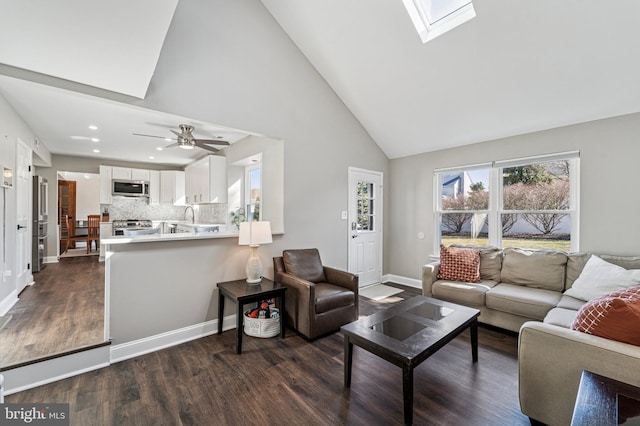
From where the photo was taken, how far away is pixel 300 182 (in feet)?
12.1

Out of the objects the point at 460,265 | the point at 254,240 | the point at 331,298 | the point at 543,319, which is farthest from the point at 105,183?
the point at 543,319

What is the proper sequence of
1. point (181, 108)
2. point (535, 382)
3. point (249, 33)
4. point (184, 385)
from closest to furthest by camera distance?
point (535, 382) < point (184, 385) < point (181, 108) < point (249, 33)

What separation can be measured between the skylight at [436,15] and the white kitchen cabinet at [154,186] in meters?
7.01

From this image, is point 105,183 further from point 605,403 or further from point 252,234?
point 605,403

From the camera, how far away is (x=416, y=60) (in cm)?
318

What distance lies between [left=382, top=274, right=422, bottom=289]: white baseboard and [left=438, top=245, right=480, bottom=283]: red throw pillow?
1.18m

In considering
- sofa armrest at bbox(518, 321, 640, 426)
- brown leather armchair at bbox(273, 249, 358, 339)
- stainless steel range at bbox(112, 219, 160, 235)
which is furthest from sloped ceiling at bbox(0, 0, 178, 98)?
stainless steel range at bbox(112, 219, 160, 235)

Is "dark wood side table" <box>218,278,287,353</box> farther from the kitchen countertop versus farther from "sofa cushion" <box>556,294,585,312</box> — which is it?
"sofa cushion" <box>556,294,585,312</box>

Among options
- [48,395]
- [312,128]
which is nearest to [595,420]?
[48,395]

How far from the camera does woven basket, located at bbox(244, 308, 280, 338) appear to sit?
284cm

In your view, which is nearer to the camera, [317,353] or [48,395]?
[48,395]

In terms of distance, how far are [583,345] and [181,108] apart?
11.4 ft

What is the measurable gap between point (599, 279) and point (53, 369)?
4.78 meters

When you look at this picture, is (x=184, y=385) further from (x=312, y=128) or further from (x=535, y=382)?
(x=312, y=128)
